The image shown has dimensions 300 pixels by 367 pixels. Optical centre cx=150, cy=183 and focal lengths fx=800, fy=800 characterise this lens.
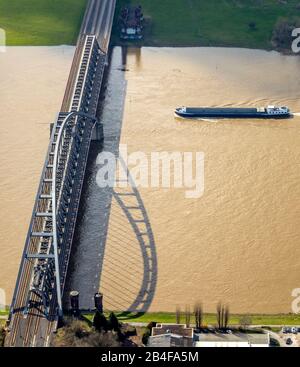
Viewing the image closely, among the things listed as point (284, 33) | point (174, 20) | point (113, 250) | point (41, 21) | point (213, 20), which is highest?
point (213, 20)

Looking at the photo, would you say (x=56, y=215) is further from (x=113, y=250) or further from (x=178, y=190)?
(x=178, y=190)

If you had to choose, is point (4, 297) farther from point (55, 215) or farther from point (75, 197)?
point (75, 197)

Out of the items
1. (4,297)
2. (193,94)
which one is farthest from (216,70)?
(4,297)

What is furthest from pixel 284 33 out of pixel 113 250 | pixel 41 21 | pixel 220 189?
pixel 113 250

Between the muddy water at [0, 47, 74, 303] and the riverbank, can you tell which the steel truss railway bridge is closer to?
the muddy water at [0, 47, 74, 303]

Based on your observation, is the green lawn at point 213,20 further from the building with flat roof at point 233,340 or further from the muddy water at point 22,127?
the building with flat roof at point 233,340

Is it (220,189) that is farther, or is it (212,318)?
(220,189)
